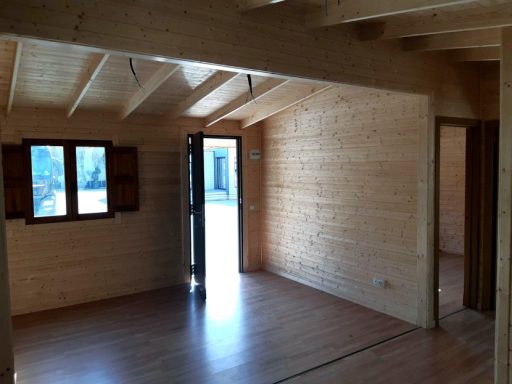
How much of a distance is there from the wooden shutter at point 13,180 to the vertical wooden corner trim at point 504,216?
497 cm

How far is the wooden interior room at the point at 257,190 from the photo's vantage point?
114 inches

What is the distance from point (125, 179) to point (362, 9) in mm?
3828

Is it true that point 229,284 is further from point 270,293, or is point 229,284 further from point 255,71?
point 255,71

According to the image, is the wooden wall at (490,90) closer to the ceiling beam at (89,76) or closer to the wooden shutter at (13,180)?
the ceiling beam at (89,76)

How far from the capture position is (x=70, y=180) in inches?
198

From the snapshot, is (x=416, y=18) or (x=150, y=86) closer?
(x=416, y=18)

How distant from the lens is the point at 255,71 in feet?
9.61

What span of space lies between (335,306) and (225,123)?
127 inches

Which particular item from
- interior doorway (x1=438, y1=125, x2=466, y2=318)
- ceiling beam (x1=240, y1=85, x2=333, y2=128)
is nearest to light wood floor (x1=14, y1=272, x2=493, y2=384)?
ceiling beam (x1=240, y1=85, x2=333, y2=128)

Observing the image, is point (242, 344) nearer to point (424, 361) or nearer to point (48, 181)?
point (424, 361)

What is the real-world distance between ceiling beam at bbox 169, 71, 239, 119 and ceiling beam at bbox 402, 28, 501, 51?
1.80 meters

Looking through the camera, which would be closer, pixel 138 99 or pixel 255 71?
pixel 255 71

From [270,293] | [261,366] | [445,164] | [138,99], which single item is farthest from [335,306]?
[445,164]

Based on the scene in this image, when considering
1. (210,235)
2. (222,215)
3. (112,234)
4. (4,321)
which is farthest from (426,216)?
(222,215)
